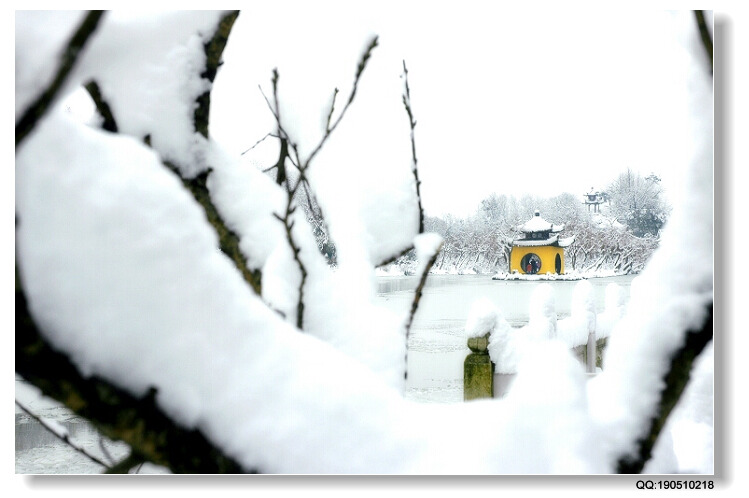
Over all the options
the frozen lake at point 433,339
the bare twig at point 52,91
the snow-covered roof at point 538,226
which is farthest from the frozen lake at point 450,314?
the bare twig at point 52,91

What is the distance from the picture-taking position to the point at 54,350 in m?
0.39

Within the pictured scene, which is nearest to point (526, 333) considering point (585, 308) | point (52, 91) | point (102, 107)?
point (585, 308)

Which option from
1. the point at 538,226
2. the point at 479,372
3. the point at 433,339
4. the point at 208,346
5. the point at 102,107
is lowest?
the point at 479,372

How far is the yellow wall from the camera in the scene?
4.50ft

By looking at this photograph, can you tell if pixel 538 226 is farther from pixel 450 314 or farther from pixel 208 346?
pixel 208 346

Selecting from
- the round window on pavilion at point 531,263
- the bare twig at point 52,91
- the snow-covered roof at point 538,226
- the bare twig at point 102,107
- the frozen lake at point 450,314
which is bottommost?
the frozen lake at point 450,314

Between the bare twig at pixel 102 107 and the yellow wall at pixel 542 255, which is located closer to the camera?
the bare twig at pixel 102 107

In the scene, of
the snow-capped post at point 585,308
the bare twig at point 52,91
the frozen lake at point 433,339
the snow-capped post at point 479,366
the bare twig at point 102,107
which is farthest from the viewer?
the snow-capped post at point 479,366

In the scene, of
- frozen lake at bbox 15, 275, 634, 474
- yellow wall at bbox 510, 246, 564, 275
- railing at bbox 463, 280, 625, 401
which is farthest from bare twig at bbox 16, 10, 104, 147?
railing at bbox 463, 280, 625, 401

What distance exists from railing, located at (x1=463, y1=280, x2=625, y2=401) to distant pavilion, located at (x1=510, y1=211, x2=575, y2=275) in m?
0.10

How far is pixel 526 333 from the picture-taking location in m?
1.63

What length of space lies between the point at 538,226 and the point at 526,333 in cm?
37

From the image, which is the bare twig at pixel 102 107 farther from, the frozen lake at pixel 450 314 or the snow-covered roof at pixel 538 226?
the snow-covered roof at pixel 538 226

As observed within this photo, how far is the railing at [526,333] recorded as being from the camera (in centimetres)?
155
